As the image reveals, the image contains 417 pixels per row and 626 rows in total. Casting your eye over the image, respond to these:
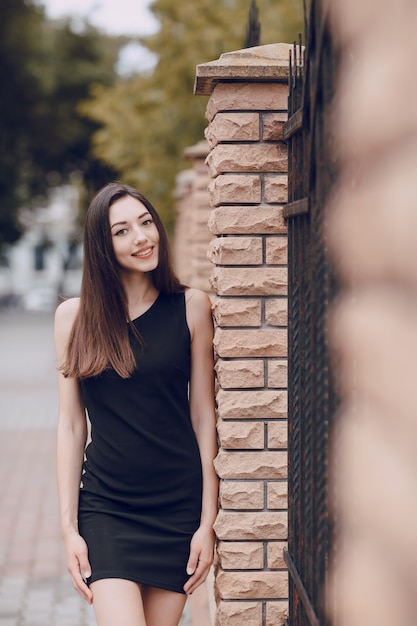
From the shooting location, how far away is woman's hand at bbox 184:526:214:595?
124 inches

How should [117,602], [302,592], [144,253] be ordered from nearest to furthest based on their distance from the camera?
[302,592]
[117,602]
[144,253]

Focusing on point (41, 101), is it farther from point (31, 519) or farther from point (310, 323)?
point (310, 323)

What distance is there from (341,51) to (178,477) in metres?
1.51

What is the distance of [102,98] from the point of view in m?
17.6

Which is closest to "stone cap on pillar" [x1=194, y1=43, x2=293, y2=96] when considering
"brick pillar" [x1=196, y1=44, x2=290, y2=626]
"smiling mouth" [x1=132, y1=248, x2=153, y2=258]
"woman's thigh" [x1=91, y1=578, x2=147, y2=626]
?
"brick pillar" [x1=196, y1=44, x2=290, y2=626]

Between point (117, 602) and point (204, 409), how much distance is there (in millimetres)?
677

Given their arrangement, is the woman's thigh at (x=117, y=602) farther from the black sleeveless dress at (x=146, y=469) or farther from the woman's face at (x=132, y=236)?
the woman's face at (x=132, y=236)

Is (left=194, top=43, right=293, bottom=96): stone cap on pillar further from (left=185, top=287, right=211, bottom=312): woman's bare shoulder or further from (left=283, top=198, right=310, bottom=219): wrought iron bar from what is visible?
(left=185, top=287, right=211, bottom=312): woman's bare shoulder

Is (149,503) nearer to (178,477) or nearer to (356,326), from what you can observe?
(178,477)

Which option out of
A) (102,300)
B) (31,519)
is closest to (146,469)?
(102,300)

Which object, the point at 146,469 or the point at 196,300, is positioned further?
the point at 196,300

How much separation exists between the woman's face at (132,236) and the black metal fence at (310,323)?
44 cm

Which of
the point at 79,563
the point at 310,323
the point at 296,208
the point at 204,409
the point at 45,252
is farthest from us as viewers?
the point at 45,252

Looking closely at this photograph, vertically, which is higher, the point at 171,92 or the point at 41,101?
the point at 41,101
